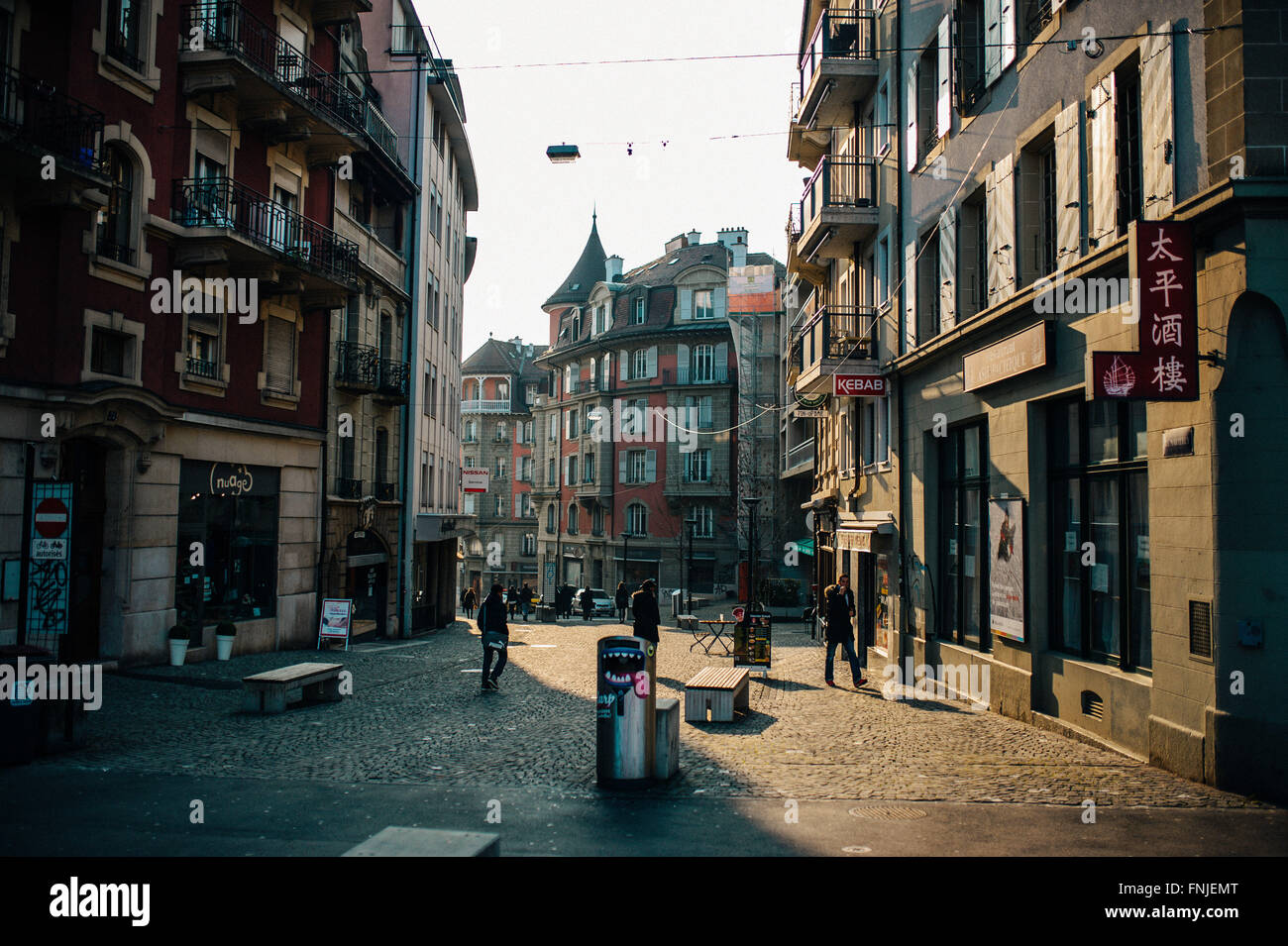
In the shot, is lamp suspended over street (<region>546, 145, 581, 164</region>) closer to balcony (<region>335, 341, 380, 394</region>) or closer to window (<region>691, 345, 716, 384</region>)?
balcony (<region>335, 341, 380, 394</region>)

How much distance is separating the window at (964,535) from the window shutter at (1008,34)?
5.48 metres

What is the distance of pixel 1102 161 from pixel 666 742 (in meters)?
8.42

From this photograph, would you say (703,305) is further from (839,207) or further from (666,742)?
(666,742)

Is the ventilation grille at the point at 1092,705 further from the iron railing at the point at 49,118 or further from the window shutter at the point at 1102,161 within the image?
the iron railing at the point at 49,118

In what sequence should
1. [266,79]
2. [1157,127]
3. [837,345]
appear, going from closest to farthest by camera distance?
1. [1157,127]
2. [266,79]
3. [837,345]

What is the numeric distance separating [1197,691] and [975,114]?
9971 mm

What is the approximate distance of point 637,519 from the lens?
193 ft

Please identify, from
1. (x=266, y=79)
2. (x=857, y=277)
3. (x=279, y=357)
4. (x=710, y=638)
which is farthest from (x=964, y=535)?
(x=266, y=79)

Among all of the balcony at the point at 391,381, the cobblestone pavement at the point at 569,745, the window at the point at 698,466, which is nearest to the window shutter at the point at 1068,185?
the cobblestone pavement at the point at 569,745

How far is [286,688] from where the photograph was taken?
13289 millimetres

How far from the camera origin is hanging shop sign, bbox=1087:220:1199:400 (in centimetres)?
909
